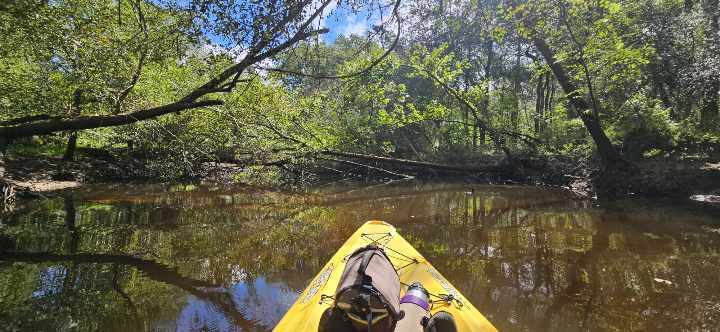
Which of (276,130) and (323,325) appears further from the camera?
(276,130)

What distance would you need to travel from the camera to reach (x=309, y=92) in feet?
32.8

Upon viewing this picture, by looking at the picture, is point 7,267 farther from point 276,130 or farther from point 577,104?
point 577,104

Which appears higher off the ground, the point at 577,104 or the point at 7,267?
the point at 577,104

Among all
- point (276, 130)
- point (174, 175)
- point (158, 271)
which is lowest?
point (158, 271)

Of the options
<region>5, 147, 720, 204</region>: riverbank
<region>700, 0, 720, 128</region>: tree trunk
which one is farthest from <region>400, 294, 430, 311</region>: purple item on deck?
<region>700, 0, 720, 128</region>: tree trunk

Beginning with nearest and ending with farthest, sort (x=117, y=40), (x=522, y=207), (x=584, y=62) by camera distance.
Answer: (x=117, y=40), (x=522, y=207), (x=584, y=62)

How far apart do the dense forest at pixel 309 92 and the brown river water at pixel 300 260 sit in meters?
2.12

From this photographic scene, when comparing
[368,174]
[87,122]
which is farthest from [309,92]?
[368,174]

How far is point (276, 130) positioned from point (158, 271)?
7.96m

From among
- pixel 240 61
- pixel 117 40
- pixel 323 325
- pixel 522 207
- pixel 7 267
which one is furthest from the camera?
pixel 522 207

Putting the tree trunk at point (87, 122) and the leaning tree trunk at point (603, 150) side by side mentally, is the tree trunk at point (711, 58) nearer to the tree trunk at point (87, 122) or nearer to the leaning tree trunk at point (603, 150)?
the leaning tree trunk at point (603, 150)

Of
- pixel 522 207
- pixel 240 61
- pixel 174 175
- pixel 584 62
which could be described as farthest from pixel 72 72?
pixel 584 62

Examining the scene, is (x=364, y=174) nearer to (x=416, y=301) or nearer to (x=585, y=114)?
(x=585, y=114)

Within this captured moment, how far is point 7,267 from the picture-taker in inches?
202
